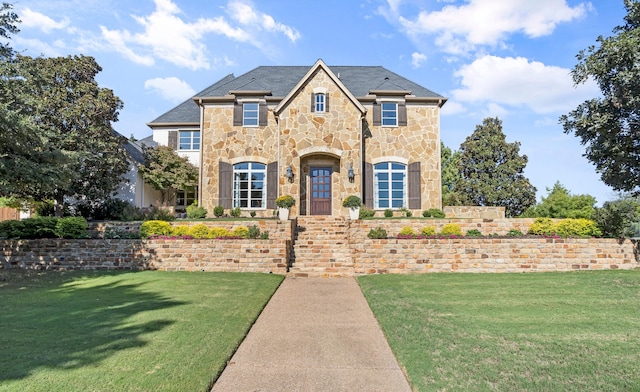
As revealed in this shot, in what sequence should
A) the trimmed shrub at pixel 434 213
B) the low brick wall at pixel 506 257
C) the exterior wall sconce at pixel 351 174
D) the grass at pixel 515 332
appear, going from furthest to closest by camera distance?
1. the exterior wall sconce at pixel 351 174
2. the trimmed shrub at pixel 434 213
3. the low brick wall at pixel 506 257
4. the grass at pixel 515 332

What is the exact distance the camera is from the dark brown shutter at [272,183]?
1936 cm

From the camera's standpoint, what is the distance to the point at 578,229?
13250mm

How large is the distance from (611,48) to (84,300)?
12933mm

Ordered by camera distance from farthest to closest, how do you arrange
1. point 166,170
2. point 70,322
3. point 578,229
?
1. point 166,170
2. point 578,229
3. point 70,322

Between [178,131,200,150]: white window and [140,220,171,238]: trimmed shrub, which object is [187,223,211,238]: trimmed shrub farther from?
[178,131,200,150]: white window

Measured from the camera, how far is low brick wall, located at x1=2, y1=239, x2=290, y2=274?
12234 millimetres

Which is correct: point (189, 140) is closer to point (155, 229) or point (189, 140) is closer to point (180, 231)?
point (155, 229)

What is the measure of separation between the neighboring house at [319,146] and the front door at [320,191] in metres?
0.05

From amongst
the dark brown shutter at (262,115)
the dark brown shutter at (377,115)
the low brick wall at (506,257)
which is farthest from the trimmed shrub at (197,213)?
the dark brown shutter at (377,115)

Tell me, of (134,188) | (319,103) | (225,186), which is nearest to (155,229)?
(225,186)

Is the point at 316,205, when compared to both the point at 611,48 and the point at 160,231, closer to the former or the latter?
the point at 160,231

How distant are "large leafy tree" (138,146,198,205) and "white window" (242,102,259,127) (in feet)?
14.4

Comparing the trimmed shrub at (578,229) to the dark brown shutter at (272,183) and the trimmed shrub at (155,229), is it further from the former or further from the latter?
the trimmed shrub at (155,229)

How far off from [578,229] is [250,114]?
15.3m
